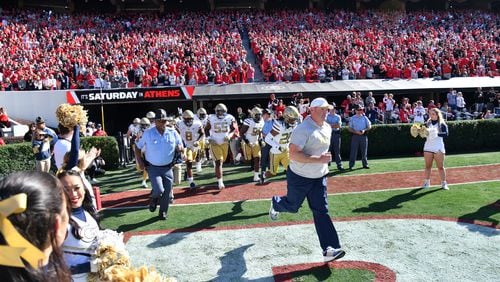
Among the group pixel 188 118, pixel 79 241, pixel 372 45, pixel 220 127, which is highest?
pixel 372 45

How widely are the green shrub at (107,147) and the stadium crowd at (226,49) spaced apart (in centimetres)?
614

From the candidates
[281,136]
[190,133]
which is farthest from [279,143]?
[190,133]

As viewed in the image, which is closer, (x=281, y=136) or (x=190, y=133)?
(x=281, y=136)

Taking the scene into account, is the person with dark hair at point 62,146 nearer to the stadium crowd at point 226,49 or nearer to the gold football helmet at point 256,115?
the gold football helmet at point 256,115

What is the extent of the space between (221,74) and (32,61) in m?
9.31

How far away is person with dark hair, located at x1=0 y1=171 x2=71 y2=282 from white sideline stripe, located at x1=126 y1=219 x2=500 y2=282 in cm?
377

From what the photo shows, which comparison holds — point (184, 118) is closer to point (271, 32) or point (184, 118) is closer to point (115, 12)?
point (271, 32)

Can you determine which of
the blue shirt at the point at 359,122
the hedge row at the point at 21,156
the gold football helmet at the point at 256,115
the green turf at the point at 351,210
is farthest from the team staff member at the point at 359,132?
the hedge row at the point at 21,156

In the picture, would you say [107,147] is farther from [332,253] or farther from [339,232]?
[332,253]

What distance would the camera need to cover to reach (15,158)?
13.1 meters

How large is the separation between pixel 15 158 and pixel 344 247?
10.7 m

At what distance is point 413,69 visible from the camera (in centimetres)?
2281

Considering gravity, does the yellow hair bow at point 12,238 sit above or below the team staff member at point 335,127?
above

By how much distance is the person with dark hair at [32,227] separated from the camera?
1.47 m
